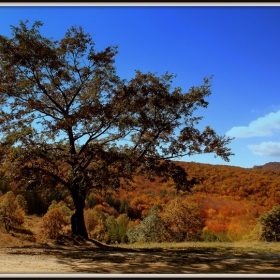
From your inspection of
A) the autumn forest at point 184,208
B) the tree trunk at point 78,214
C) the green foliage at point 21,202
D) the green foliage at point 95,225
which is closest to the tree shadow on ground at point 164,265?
the tree trunk at point 78,214

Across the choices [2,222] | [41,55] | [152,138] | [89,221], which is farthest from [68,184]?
[89,221]

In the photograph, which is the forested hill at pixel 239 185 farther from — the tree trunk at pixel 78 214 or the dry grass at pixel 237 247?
the tree trunk at pixel 78 214

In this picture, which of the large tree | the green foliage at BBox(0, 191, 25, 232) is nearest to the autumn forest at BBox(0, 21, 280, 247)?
the large tree

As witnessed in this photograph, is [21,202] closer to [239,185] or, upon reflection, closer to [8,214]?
[8,214]

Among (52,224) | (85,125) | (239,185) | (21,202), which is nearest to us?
(85,125)

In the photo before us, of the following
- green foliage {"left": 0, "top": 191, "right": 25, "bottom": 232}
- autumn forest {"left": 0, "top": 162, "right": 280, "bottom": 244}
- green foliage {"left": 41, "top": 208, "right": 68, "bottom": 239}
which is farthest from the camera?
green foliage {"left": 41, "top": 208, "right": 68, "bottom": 239}

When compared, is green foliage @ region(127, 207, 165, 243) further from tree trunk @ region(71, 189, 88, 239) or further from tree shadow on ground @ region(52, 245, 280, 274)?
tree shadow on ground @ region(52, 245, 280, 274)

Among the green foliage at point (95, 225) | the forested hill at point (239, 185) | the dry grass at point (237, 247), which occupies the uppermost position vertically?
the forested hill at point (239, 185)

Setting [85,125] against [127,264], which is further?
[85,125]

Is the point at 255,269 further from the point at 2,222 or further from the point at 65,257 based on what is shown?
the point at 2,222

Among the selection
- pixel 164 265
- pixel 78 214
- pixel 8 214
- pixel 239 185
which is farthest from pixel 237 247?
pixel 239 185

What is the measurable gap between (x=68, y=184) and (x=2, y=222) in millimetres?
23528

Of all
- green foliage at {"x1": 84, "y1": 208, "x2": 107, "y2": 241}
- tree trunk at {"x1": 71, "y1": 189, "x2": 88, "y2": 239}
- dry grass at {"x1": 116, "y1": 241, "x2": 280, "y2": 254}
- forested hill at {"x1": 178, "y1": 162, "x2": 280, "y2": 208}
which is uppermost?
forested hill at {"x1": 178, "y1": 162, "x2": 280, "y2": 208}

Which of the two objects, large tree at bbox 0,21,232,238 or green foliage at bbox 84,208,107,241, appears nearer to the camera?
large tree at bbox 0,21,232,238
